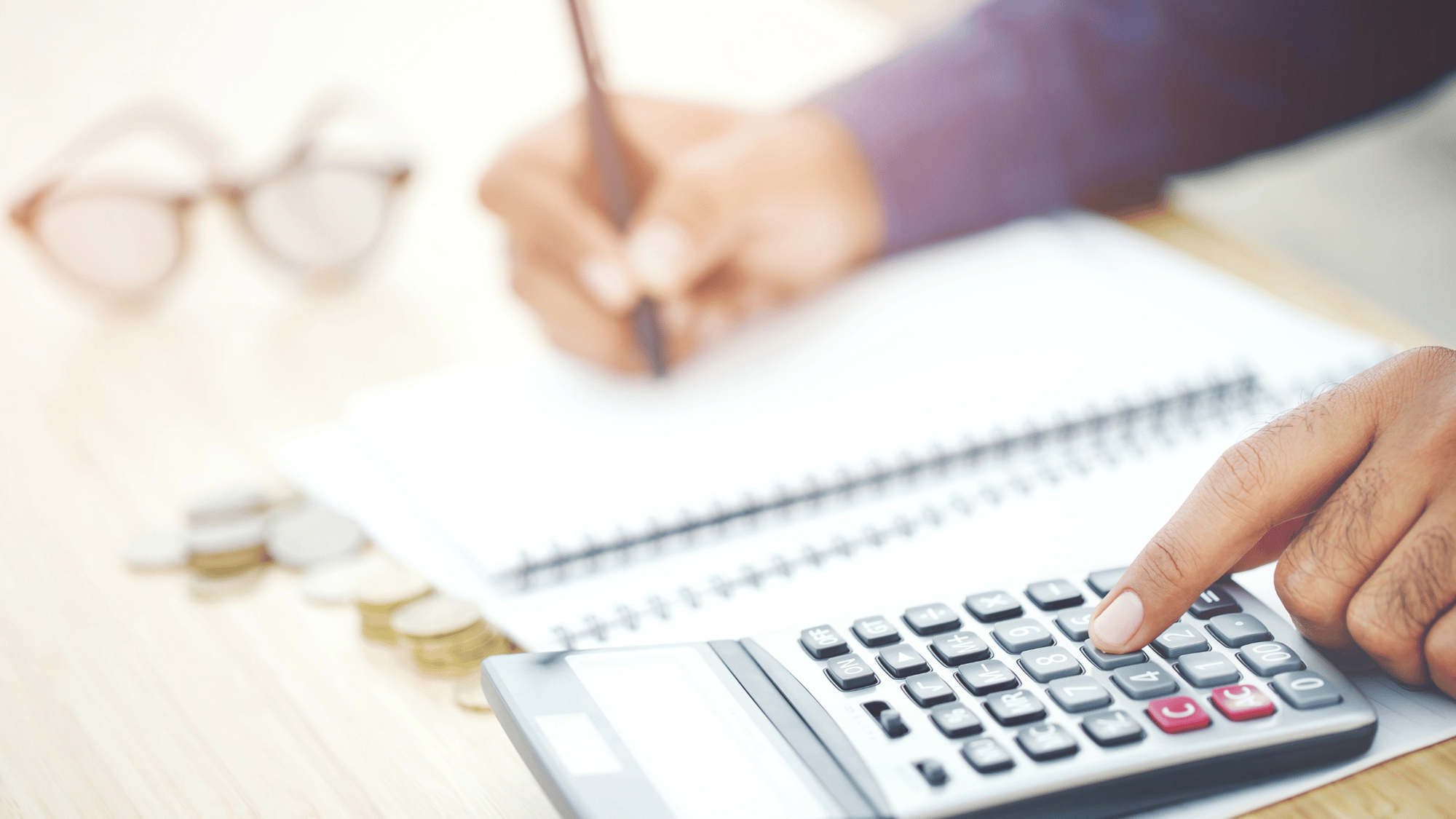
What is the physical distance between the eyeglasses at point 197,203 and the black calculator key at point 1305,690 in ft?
2.01

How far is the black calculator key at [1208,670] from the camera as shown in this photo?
317mm

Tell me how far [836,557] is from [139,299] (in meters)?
0.54

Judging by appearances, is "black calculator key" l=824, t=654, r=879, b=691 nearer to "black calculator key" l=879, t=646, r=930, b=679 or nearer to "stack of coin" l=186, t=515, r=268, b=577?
"black calculator key" l=879, t=646, r=930, b=679

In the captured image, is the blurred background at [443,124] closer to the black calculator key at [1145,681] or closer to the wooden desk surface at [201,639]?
the wooden desk surface at [201,639]

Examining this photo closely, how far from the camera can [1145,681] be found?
316mm

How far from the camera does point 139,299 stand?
0.72 m

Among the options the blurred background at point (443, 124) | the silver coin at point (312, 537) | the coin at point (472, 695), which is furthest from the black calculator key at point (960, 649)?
the blurred background at point (443, 124)

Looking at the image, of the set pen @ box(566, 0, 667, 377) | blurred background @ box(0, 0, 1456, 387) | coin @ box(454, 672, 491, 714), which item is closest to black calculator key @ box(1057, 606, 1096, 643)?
coin @ box(454, 672, 491, 714)

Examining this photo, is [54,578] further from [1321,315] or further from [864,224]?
[1321,315]

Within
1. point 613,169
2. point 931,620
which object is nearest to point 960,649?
point 931,620

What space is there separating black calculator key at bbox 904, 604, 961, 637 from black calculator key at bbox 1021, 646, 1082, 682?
0.08ft

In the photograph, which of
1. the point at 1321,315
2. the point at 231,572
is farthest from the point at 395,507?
the point at 1321,315

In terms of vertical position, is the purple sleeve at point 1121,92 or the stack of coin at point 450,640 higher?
the purple sleeve at point 1121,92

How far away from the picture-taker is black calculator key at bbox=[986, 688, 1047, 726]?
30cm
